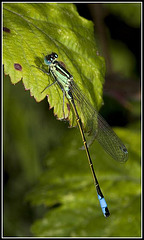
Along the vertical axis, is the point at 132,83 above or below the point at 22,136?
above

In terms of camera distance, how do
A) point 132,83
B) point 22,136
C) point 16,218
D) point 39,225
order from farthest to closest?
point 22,136 < point 16,218 < point 132,83 < point 39,225

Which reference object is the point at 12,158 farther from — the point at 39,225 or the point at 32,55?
the point at 32,55

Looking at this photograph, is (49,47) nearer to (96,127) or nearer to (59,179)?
(96,127)

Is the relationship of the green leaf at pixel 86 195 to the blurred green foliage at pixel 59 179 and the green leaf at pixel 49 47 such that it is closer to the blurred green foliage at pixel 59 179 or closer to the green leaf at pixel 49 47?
the blurred green foliage at pixel 59 179

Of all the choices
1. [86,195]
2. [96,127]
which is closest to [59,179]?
[86,195]

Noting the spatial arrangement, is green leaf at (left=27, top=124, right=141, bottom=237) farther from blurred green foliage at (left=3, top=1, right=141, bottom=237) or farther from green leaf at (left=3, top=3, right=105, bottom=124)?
green leaf at (left=3, top=3, right=105, bottom=124)

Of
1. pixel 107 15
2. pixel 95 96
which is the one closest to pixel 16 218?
pixel 95 96

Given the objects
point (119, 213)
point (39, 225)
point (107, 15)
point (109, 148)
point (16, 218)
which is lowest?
point (16, 218)
